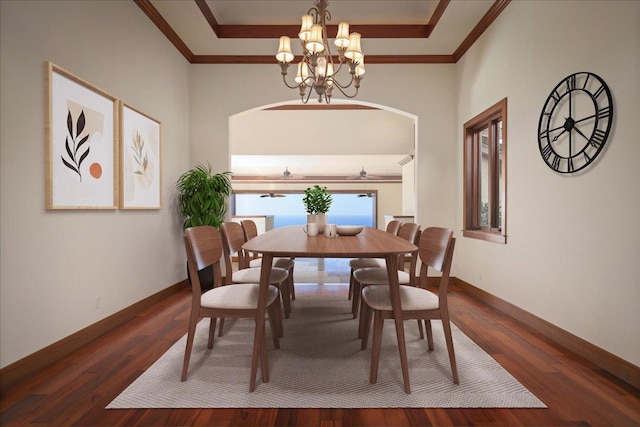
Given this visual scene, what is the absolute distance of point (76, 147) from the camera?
2.48 m

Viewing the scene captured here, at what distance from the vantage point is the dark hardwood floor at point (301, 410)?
1609mm

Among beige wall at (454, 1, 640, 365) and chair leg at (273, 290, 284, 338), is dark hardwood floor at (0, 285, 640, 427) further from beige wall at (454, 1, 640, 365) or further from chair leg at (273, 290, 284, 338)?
chair leg at (273, 290, 284, 338)

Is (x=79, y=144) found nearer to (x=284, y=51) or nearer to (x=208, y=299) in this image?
(x=208, y=299)

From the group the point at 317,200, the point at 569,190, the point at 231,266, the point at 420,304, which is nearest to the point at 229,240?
the point at 231,266

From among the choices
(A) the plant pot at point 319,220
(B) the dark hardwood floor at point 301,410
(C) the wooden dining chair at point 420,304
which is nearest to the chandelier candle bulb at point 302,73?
(A) the plant pot at point 319,220

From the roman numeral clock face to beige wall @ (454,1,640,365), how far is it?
0.19 ft

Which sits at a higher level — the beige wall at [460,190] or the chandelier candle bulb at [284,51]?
the chandelier candle bulb at [284,51]

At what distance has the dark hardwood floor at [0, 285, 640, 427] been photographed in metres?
1.61

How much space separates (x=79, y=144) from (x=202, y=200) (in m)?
1.64

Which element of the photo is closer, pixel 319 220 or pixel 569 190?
pixel 569 190

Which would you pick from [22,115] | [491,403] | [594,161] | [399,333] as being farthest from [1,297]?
A: [594,161]

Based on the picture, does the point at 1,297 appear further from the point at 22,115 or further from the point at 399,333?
the point at 399,333

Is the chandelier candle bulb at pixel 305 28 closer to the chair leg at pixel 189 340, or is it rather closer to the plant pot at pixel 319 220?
the plant pot at pixel 319 220

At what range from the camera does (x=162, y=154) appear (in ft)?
12.6
